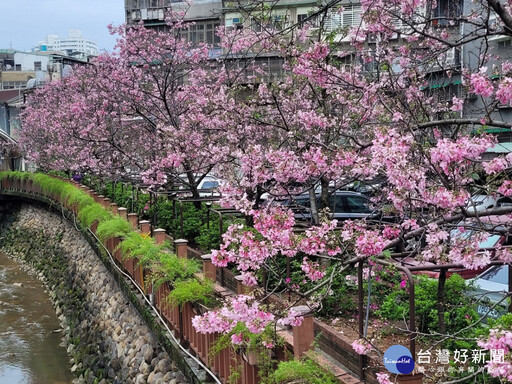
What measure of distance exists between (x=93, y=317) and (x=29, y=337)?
2803 millimetres

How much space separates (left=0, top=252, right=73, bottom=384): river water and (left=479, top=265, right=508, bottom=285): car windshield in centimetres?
900

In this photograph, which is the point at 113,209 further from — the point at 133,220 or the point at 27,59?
the point at 27,59

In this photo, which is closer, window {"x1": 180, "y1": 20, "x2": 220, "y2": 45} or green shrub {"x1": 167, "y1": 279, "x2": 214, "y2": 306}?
green shrub {"x1": 167, "y1": 279, "x2": 214, "y2": 306}

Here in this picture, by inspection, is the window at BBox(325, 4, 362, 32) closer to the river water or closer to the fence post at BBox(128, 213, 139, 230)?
the fence post at BBox(128, 213, 139, 230)

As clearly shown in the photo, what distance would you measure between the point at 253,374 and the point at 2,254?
1004 inches

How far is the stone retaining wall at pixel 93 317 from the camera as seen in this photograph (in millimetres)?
9219

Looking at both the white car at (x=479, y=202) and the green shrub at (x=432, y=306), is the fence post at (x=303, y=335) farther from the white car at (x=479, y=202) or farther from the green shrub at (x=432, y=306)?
the white car at (x=479, y=202)

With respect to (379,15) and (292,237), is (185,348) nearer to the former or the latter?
(292,237)

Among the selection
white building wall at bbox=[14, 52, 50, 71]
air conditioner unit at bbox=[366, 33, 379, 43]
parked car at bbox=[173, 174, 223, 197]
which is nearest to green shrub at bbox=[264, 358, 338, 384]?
air conditioner unit at bbox=[366, 33, 379, 43]

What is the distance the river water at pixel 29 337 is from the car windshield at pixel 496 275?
9.00 meters

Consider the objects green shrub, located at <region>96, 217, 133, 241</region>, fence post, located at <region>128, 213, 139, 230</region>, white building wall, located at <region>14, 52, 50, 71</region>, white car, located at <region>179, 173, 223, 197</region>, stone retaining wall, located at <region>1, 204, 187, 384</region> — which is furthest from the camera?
white building wall, located at <region>14, 52, 50, 71</region>

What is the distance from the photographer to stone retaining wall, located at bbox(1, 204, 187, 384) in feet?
30.2

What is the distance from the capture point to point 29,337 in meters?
14.9

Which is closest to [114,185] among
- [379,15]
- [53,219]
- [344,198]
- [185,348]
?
[53,219]
